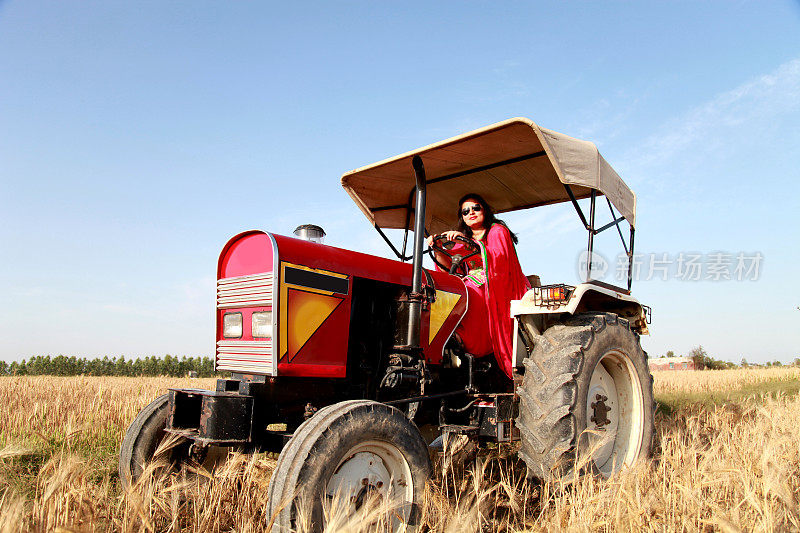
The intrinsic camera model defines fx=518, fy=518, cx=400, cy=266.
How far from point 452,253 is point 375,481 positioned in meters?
2.47

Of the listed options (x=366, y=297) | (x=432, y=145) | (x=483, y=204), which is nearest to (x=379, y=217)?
(x=483, y=204)

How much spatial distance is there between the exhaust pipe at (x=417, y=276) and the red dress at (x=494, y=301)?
821 millimetres

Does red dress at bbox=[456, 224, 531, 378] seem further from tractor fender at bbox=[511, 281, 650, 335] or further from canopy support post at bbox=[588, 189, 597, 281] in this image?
canopy support post at bbox=[588, 189, 597, 281]

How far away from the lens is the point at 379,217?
5.57m

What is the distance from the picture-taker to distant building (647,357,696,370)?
40153 millimetres

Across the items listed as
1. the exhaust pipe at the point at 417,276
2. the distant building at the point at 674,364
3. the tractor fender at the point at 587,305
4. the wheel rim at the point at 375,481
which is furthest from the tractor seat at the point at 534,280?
the distant building at the point at 674,364

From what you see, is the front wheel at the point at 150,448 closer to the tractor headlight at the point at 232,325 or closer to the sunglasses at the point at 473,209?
the tractor headlight at the point at 232,325

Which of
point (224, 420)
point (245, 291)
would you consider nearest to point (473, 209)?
point (245, 291)

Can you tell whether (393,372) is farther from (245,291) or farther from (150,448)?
(150,448)

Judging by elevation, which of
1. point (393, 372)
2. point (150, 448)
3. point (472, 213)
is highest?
point (472, 213)

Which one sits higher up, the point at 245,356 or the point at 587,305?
the point at 587,305

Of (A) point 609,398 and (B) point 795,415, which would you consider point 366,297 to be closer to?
(A) point 609,398

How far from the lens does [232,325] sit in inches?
133

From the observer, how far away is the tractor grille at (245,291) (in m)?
3.12
